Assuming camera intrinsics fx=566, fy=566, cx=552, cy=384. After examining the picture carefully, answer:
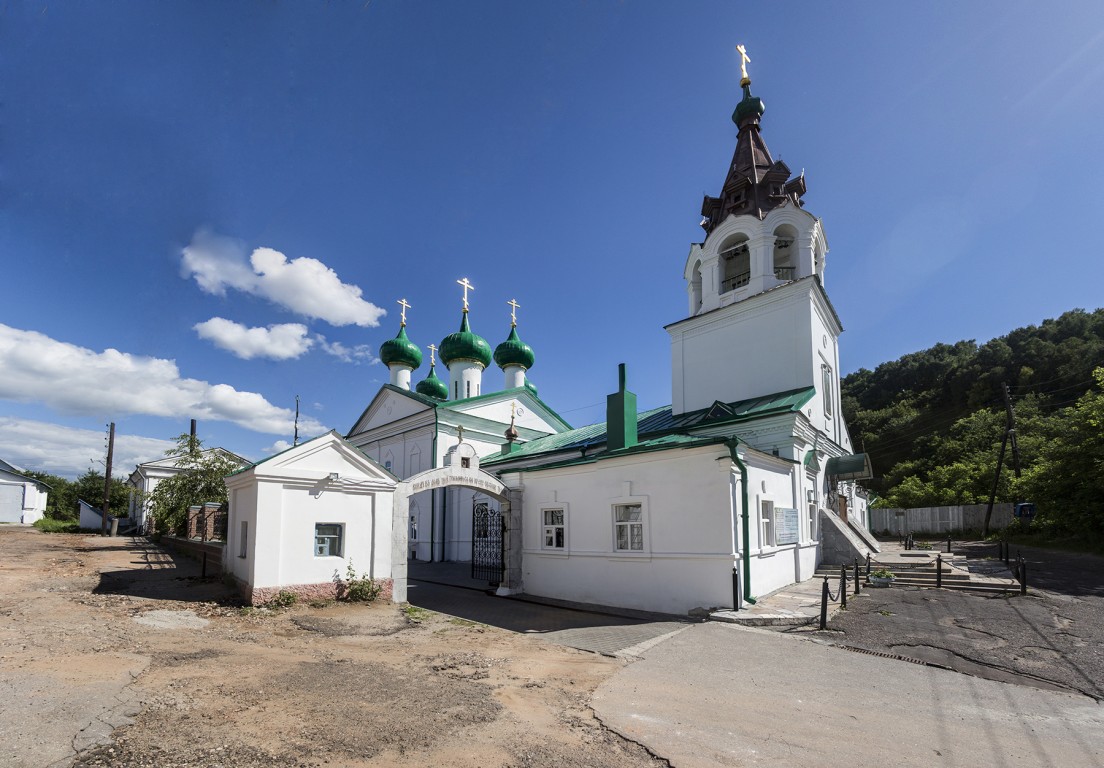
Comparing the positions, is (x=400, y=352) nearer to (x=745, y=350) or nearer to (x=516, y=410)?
(x=516, y=410)

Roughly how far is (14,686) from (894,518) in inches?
1634

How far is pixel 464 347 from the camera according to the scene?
31.5 meters

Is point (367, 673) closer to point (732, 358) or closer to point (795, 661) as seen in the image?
point (795, 661)

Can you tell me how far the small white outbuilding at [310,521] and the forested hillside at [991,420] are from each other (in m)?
25.7

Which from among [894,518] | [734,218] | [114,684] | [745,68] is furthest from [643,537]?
[894,518]

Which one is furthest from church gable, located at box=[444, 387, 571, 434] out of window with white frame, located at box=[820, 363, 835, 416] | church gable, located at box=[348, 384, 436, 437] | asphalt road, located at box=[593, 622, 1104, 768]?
asphalt road, located at box=[593, 622, 1104, 768]

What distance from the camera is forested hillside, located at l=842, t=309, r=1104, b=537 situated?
23.3m

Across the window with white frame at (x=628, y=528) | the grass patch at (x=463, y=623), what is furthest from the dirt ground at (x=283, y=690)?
the window with white frame at (x=628, y=528)

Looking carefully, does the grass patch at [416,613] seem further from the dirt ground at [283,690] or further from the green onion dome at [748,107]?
the green onion dome at [748,107]

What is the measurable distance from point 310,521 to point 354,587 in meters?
1.78

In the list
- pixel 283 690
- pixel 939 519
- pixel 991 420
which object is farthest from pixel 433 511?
pixel 991 420

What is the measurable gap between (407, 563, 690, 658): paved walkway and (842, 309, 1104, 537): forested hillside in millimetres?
21156

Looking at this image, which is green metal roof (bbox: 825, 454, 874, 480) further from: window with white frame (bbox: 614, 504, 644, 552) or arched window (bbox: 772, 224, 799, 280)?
window with white frame (bbox: 614, 504, 644, 552)

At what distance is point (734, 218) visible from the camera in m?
20.5
